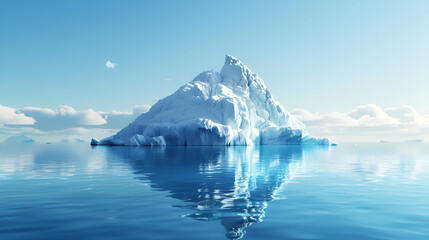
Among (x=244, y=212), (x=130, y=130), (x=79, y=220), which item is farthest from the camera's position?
(x=130, y=130)

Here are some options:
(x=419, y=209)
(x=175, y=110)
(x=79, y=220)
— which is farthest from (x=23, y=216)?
(x=175, y=110)

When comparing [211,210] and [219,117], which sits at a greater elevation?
[219,117]

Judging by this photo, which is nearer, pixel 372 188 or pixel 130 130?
pixel 372 188

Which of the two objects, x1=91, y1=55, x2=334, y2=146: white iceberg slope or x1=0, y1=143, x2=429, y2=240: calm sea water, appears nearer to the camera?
x1=0, y1=143, x2=429, y2=240: calm sea water

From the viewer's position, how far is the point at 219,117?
67375 millimetres

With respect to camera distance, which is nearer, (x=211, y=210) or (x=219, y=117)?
(x=211, y=210)

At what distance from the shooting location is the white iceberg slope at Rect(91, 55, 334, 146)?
62.9 metres

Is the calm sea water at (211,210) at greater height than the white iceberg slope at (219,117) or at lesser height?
lesser

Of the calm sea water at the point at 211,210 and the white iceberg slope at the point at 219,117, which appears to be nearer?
the calm sea water at the point at 211,210

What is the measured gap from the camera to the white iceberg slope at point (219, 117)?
62.9 meters

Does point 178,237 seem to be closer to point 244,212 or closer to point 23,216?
point 244,212

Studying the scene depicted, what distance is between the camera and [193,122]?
61469mm

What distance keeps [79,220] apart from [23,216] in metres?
1.71

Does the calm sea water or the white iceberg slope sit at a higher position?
the white iceberg slope
